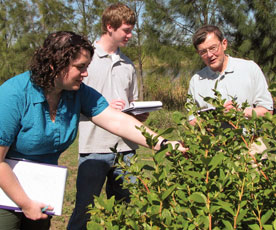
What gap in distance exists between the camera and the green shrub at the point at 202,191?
95 cm

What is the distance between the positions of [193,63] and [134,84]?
7.00 metres

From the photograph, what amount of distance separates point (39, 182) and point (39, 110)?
0.32 meters

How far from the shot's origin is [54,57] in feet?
5.15

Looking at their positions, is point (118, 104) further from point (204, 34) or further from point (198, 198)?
point (198, 198)

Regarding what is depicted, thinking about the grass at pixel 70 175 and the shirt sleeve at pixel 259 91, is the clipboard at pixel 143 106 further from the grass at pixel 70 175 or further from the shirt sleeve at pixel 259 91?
the shirt sleeve at pixel 259 91

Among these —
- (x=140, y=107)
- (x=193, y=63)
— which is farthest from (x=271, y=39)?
(x=140, y=107)

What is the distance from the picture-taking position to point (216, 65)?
244 cm

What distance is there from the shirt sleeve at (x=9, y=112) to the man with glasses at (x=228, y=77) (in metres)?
1.18

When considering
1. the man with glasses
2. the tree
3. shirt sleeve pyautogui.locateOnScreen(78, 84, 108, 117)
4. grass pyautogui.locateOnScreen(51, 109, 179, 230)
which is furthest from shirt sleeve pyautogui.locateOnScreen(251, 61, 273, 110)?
the tree

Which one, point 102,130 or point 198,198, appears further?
point 102,130

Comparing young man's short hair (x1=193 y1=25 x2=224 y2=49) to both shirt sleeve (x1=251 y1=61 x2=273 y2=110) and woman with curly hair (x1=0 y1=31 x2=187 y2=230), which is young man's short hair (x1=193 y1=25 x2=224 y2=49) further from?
woman with curly hair (x1=0 y1=31 x2=187 y2=230)

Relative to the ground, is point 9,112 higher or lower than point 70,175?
higher

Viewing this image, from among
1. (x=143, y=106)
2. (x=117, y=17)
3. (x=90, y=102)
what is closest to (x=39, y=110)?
(x=90, y=102)

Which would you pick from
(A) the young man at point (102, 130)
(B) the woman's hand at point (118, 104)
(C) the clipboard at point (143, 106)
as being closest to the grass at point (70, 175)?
(C) the clipboard at point (143, 106)
